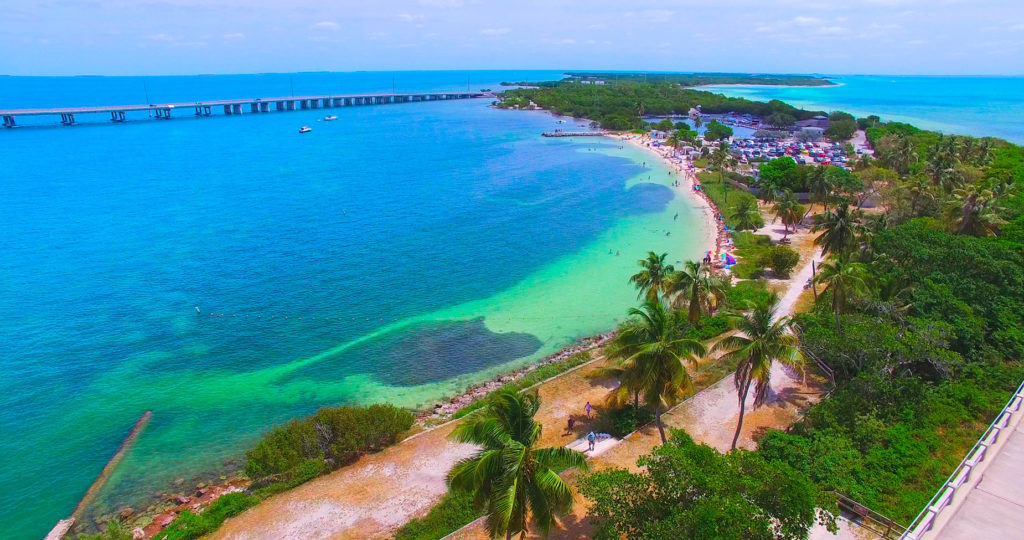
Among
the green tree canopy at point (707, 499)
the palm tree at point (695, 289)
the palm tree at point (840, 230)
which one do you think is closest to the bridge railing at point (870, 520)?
the green tree canopy at point (707, 499)

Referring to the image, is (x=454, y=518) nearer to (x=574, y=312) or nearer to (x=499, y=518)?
(x=499, y=518)

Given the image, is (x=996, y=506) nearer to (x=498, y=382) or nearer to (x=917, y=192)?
(x=498, y=382)

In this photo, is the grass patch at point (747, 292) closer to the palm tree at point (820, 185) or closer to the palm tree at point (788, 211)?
the palm tree at point (788, 211)

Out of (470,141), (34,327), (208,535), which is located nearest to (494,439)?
(208,535)

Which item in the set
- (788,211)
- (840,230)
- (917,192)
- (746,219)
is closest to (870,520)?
(840,230)

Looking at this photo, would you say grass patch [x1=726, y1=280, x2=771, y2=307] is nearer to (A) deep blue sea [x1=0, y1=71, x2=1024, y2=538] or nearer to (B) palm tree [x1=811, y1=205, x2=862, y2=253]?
(B) palm tree [x1=811, y1=205, x2=862, y2=253]
